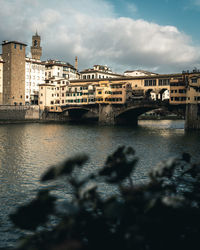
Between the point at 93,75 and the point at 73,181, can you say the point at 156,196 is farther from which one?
the point at 93,75

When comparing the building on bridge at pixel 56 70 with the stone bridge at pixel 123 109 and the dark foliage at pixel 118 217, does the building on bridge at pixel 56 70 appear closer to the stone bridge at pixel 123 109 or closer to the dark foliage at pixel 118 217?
the stone bridge at pixel 123 109

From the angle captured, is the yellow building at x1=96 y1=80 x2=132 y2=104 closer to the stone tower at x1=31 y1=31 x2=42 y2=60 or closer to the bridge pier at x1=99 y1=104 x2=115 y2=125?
the bridge pier at x1=99 y1=104 x2=115 y2=125

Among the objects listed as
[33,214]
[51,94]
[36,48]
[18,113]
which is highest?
[36,48]

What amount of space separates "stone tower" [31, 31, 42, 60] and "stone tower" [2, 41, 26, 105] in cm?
4198

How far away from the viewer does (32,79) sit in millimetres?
115625

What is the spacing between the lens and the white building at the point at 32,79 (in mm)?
113250

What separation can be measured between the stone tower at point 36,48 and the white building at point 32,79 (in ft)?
109

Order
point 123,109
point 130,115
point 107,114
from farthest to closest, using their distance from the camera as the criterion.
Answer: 1. point 130,115
2. point 107,114
3. point 123,109

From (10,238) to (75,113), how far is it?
3884 inches

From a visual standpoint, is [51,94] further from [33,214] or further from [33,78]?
[33,214]

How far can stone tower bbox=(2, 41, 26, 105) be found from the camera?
105m

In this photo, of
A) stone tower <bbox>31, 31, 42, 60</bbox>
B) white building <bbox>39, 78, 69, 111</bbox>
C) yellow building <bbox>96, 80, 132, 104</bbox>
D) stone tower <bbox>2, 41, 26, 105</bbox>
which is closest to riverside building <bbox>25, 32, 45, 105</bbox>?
stone tower <bbox>2, 41, 26, 105</bbox>

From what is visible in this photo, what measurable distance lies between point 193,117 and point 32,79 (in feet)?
241

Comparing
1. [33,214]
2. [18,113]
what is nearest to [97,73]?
[18,113]
